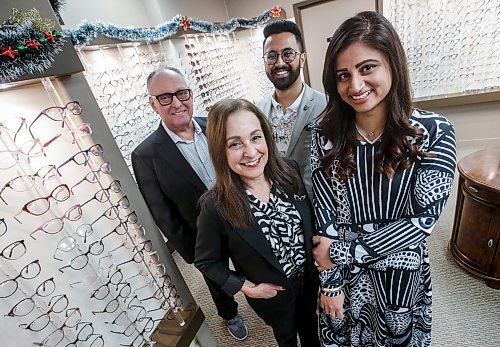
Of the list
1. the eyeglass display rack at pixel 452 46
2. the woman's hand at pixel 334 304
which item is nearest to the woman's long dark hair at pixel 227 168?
the woman's hand at pixel 334 304

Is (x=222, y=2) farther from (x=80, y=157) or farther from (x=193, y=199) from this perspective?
(x=80, y=157)

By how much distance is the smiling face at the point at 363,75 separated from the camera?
757 millimetres

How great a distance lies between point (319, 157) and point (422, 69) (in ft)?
9.83

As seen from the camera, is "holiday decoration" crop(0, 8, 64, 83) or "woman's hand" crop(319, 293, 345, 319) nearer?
"holiday decoration" crop(0, 8, 64, 83)

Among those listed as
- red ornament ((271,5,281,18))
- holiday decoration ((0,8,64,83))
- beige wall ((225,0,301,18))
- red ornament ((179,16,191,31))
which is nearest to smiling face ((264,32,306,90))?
holiday decoration ((0,8,64,83))

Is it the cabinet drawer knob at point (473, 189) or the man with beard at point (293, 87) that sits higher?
the man with beard at point (293, 87)

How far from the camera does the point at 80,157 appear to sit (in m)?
0.85

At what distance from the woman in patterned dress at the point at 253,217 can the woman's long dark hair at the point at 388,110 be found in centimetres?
21

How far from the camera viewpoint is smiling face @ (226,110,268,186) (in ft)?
2.88

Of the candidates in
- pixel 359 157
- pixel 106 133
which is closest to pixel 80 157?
pixel 106 133

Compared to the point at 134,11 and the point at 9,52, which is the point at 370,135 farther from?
the point at 134,11

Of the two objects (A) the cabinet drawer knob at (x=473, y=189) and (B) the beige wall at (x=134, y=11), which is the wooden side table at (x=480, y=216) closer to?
(A) the cabinet drawer knob at (x=473, y=189)

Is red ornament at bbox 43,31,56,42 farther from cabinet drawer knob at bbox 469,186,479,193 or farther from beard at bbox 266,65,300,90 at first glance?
cabinet drawer knob at bbox 469,186,479,193

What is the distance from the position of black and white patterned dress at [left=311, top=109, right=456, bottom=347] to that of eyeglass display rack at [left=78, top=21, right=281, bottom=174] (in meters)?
1.60
